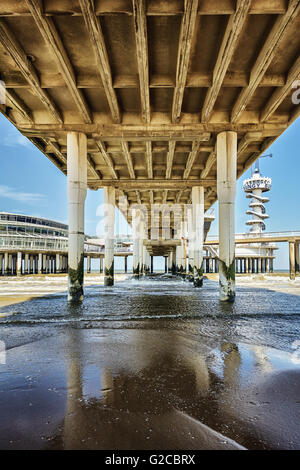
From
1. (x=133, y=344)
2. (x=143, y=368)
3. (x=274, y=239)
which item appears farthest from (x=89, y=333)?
(x=274, y=239)

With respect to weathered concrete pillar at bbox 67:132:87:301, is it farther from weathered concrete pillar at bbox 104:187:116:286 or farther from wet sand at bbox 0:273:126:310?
weathered concrete pillar at bbox 104:187:116:286

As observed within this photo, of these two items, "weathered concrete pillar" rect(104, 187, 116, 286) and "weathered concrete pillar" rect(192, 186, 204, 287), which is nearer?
"weathered concrete pillar" rect(104, 187, 116, 286)

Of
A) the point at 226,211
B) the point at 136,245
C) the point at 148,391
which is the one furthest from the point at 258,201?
the point at 148,391

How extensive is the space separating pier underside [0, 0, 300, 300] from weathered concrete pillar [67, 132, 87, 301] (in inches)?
2.0

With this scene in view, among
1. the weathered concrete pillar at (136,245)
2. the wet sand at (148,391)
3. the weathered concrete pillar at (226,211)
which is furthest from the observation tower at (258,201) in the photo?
the wet sand at (148,391)

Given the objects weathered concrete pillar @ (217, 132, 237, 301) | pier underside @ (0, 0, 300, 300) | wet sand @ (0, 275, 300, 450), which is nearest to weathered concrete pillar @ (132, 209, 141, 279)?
pier underside @ (0, 0, 300, 300)

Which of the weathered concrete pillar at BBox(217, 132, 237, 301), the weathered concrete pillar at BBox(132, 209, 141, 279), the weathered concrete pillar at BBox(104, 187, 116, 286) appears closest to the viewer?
the weathered concrete pillar at BBox(217, 132, 237, 301)

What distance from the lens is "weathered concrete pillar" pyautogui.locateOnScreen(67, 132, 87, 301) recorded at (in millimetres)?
9820

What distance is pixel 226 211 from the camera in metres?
10.0

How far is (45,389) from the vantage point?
8.61 feet

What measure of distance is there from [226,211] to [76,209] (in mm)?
5701

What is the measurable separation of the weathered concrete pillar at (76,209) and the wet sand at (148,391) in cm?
500
